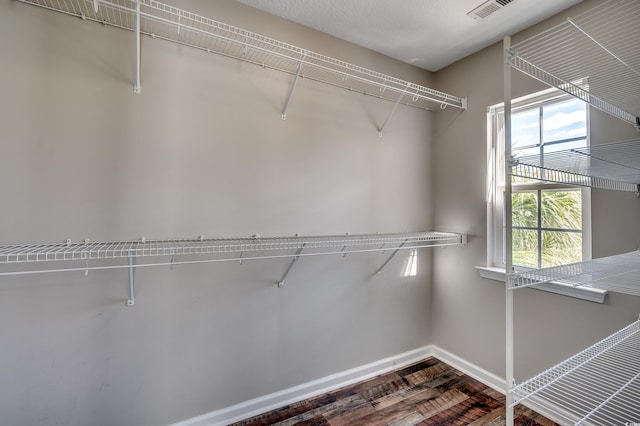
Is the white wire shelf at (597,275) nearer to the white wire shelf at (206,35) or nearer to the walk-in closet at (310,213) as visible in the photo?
the walk-in closet at (310,213)

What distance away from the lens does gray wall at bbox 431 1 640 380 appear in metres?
1.47

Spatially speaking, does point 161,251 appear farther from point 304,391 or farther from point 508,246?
point 508,246

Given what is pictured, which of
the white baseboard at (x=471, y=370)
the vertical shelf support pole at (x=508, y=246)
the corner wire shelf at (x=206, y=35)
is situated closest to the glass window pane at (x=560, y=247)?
the white baseboard at (x=471, y=370)

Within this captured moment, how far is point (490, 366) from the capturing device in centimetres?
200

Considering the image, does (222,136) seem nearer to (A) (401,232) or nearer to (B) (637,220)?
(A) (401,232)

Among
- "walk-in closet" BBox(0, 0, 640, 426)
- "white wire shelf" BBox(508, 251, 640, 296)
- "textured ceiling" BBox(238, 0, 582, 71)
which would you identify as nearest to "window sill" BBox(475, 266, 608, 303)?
"walk-in closet" BBox(0, 0, 640, 426)

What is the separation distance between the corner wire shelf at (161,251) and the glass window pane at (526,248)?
40 cm

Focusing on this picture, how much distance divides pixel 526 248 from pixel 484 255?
0.26 meters

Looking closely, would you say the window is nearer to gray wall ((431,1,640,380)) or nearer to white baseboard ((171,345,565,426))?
gray wall ((431,1,640,380))

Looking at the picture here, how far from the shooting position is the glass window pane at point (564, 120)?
163 centimetres

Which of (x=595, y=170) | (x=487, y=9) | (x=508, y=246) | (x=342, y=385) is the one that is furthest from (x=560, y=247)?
(x=342, y=385)

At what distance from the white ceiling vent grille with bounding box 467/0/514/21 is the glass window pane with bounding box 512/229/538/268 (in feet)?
4.51

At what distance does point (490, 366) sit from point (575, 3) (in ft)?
7.53

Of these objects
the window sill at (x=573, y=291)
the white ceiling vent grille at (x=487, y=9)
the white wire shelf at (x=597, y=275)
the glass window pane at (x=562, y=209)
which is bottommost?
the window sill at (x=573, y=291)
